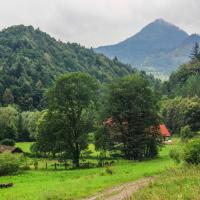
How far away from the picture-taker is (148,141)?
62.9 m

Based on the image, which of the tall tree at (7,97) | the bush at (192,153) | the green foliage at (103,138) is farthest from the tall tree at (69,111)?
the tall tree at (7,97)

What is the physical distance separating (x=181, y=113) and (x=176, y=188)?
98.8 metres

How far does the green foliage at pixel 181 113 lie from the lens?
4449 inches

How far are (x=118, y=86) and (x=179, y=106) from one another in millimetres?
65874

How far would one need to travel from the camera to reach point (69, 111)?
194 ft

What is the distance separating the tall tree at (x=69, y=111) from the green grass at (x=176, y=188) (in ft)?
98.3

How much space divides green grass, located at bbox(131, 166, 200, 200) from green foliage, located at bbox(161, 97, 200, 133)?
279 ft

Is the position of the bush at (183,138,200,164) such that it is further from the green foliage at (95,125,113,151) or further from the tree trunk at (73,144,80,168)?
the green foliage at (95,125,113,151)

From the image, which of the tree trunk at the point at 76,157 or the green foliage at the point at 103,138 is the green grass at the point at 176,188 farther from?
the green foliage at the point at 103,138

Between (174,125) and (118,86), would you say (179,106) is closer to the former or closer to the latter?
(174,125)

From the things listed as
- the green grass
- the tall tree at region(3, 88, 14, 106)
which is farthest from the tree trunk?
the tall tree at region(3, 88, 14, 106)

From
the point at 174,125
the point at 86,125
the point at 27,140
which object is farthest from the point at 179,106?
the point at 86,125

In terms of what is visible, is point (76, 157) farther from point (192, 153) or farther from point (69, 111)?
point (192, 153)

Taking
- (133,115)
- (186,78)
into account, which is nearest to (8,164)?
(133,115)
